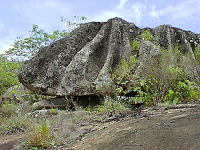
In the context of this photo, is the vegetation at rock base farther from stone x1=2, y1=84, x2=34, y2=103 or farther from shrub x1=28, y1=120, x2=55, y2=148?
stone x1=2, y1=84, x2=34, y2=103

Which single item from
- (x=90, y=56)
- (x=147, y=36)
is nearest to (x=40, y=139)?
(x=90, y=56)

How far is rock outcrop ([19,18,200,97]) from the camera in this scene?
7.98 m

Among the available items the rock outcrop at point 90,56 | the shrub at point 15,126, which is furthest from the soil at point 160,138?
the rock outcrop at point 90,56

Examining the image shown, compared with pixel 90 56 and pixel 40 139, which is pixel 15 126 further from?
pixel 90 56

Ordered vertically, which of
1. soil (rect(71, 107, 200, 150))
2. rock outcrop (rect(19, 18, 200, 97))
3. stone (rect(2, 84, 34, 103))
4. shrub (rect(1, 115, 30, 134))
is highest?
rock outcrop (rect(19, 18, 200, 97))

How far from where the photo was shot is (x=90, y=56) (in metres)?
8.55

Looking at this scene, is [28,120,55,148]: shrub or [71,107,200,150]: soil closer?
[71,107,200,150]: soil

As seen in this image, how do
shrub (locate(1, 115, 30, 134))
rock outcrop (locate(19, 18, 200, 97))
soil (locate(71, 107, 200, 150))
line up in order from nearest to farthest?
soil (locate(71, 107, 200, 150)) < shrub (locate(1, 115, 30, 134)) < rock outcrop (locate(19, 18, 200, 97))

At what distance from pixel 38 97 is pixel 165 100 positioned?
6.80 meters

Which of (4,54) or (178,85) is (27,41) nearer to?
(4,54)

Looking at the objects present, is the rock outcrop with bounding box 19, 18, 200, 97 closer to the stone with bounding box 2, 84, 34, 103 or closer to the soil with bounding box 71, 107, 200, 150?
the stone with bounding box 2, 84, 34, 103

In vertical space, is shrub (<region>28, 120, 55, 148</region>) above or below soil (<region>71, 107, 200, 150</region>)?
below

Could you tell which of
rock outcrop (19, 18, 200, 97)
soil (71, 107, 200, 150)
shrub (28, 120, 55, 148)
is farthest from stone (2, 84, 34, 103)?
soil (71, 107, 200, 150)

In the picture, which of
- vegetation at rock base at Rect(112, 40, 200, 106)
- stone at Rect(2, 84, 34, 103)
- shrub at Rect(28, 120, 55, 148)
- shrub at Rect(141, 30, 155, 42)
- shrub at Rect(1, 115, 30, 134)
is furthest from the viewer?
stone at Rect(2, 84, 34, 103)
